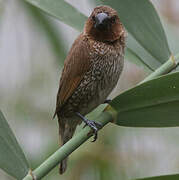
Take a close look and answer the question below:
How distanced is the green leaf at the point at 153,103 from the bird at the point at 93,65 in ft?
3.18

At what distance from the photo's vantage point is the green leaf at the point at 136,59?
7.26 ft

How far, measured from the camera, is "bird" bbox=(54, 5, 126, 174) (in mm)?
2773

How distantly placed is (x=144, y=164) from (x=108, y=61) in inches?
28.6

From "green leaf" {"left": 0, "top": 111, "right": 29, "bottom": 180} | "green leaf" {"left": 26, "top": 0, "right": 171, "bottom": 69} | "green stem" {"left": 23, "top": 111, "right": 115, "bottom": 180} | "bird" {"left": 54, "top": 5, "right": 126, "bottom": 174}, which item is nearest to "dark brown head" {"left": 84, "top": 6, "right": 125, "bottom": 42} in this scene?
"bird" {"left": 54, "top": 5, "right": 126, "bottom": 174}

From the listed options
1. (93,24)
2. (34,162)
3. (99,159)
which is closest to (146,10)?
(93,24)

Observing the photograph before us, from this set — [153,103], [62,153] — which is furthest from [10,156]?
[153,103]

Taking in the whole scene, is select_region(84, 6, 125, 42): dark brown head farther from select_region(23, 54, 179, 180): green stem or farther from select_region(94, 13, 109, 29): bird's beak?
select_region(23, 54, 179, 180): green stem

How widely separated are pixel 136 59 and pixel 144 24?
20cm

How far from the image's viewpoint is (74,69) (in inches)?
111

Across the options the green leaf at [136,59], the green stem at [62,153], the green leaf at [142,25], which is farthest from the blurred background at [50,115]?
the green stem at [62,153]

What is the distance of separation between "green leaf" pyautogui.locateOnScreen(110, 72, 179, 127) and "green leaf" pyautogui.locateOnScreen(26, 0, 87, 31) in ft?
2.19

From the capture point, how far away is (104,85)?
2812 mm

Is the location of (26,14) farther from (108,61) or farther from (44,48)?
(108,61)

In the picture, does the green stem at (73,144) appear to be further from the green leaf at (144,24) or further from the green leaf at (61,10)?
the green leaf at (61,10)
